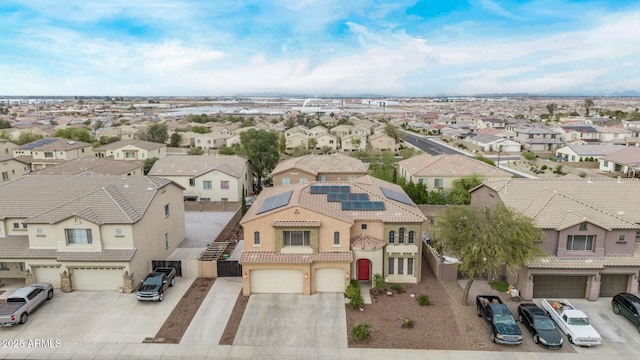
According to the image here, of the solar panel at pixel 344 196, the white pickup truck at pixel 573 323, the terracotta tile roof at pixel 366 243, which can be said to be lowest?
the white pickup truck at pixel 573 323

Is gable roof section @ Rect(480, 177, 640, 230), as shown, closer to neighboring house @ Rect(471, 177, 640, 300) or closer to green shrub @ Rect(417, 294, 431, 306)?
neighboring house @ Rect(471, 177, 640, 300)

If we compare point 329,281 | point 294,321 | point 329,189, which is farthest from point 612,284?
point 294,321

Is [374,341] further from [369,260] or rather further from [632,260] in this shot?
[632,260]

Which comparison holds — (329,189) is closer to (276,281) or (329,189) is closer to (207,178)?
(276,281)

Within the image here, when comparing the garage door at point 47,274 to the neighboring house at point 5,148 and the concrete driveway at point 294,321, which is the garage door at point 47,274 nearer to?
the concrete driveway at point 294,321

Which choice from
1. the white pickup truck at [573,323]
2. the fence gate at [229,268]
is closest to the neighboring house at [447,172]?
the white pickup truck at [573,323]

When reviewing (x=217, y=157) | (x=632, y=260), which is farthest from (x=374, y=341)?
(x=217, y=157)

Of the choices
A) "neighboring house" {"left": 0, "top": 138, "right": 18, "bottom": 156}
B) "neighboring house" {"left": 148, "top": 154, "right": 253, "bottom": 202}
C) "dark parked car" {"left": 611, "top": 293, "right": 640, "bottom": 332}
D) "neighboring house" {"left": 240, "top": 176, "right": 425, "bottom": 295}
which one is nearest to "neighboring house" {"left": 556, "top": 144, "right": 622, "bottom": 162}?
"dark parked car" {"left": 611, "top": 293, "right": 640, "bottom": 332}
